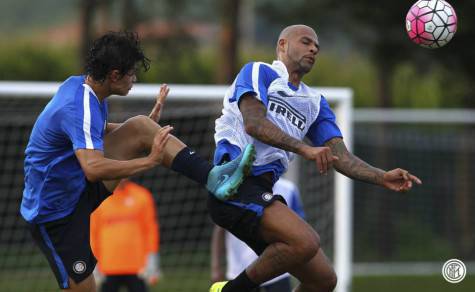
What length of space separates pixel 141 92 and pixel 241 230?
4.42 metres

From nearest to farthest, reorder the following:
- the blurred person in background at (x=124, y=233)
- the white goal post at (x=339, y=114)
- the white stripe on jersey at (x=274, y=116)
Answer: the white stripe on jersey at (x=274, y=116) → the white goal post at (x=339, y=114) → the blurred person in background at (x=124, y=233)

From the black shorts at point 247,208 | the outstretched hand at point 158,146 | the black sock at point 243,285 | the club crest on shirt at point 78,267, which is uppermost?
the outstretched hand at point 158,146

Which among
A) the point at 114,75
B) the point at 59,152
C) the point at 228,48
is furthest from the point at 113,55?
the point at 228,48

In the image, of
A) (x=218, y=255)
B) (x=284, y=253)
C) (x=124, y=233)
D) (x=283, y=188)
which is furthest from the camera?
(x=124, y=233)

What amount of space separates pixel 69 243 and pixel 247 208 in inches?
49.2

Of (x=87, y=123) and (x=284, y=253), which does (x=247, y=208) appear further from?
(x=87, y=123)

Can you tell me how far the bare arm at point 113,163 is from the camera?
6.96 m

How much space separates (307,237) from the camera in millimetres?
7078

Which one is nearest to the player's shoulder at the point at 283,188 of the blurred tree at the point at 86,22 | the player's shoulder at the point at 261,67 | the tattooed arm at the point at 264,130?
the player's shoulder at the point at 261,67

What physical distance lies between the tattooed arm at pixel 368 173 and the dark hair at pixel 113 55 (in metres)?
1.55

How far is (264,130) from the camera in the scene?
23.2 ft

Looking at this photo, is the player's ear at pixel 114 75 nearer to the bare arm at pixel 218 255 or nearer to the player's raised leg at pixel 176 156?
the player's raised leg at pixel 176 156

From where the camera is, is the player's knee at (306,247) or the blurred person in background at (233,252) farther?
the blurred person in background at (233,252)

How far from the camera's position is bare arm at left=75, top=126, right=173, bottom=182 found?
696cm
